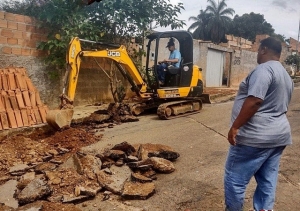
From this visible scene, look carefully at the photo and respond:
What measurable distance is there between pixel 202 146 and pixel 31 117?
362cm

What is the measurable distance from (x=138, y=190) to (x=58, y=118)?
2860 mm

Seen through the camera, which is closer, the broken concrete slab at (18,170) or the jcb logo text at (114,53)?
the broken concrete slab at (18,170)

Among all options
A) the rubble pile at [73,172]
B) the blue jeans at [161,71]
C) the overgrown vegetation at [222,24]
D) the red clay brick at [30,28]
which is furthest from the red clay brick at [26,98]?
the overgrown vegetation at [222,24]

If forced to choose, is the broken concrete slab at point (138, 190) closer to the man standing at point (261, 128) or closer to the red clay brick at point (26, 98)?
the man standing at point (261, 128)

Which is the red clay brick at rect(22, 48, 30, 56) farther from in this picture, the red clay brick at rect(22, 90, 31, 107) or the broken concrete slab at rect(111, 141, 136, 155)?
the broken concrete slab at rect(111, 141, 136, 155)

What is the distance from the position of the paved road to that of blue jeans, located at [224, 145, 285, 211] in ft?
1.86

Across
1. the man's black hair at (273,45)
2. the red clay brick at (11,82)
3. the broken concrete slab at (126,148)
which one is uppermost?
the man's black hair at (273,45)

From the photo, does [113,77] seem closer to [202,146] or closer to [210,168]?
[202,146]

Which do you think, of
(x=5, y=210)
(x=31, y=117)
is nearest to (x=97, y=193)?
(x=5, y=210)

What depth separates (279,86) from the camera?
113 inches

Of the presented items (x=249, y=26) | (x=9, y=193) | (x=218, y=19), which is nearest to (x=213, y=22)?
(x=218, y=19)

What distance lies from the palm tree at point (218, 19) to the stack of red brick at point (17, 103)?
32.6 metres

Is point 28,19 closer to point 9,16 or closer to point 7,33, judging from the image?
point 9,16

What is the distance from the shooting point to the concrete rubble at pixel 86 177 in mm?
3755
